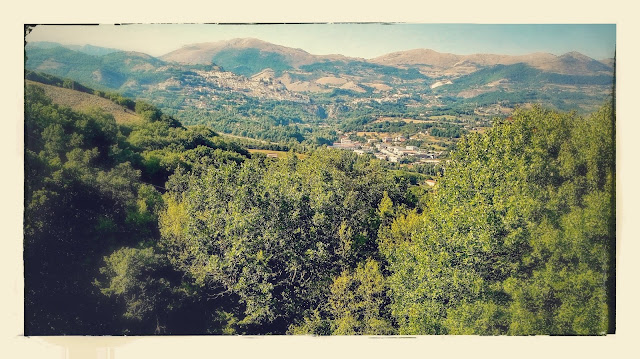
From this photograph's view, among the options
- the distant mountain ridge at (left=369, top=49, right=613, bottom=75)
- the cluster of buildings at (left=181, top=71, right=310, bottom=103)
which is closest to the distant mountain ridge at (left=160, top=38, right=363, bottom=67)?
the cluster of buildings at (left=181, top=71, right=310, bottom=103)

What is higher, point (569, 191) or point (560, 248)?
point (569, 191)

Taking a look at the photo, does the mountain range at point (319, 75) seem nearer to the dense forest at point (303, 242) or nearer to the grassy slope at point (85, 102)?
the grassy slope at point (85, 102)

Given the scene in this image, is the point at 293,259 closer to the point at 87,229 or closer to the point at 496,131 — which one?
the point at 87,229

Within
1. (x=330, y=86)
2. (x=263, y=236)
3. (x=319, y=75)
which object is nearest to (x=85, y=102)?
(x=263, y=236)

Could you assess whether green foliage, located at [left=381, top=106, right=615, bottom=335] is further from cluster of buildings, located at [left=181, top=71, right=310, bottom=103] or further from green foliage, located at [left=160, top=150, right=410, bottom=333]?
cluster of buildings, located at [left=181, top=71, right=310, bottom=103]

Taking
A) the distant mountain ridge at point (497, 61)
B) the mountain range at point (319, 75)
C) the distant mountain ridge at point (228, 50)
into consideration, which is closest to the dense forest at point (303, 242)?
the mountain range at point (319, 75)
